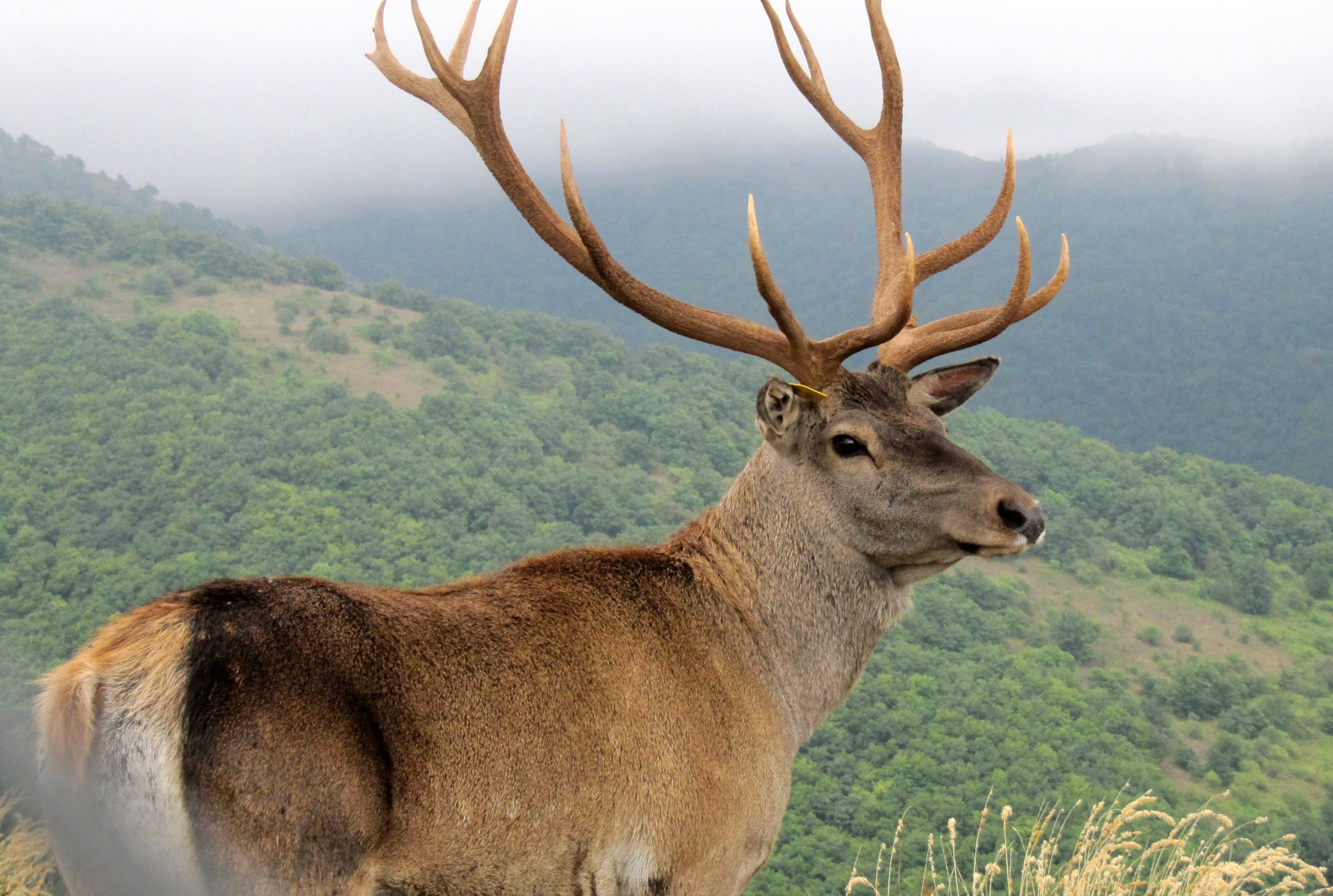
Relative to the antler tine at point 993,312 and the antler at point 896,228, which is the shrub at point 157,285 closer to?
the antler at point 896,228

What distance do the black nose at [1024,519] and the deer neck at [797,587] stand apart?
705 mm

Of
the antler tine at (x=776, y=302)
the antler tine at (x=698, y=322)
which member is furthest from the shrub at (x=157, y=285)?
the antler tine at (x=776, y=302)

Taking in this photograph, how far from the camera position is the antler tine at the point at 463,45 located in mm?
5781

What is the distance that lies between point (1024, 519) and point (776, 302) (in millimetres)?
1492

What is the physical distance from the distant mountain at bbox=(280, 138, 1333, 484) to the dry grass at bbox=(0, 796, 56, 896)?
8845 centimetres

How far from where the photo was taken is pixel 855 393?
5.15m

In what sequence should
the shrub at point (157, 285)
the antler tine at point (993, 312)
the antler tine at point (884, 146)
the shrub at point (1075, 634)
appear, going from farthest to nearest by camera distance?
the shrub at point (157, 285)
the shrub at point (1075, 634)
the antler tine at point (884, 146)
the antler tine at point (993, 312)

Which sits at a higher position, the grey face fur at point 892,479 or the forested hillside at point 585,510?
the grey face fur at point 892,479

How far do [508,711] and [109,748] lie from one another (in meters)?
1.24

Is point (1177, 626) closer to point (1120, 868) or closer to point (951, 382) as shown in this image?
point (1120, 868)

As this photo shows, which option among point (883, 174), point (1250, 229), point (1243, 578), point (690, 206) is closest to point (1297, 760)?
point (1243, 578)

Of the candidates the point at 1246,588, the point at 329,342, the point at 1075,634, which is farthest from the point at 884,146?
the point at 329,342

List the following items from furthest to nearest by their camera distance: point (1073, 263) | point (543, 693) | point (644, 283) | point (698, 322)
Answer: point (1073, 263)
point (644, 283)
point (698, 322)
point (543, 693)

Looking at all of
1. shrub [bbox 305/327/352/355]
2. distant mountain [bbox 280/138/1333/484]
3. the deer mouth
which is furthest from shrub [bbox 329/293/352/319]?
the deer mouth
